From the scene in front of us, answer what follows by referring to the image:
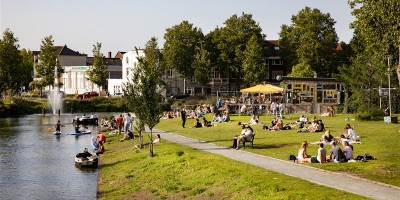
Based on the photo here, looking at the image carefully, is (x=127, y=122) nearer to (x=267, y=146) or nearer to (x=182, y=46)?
(x=267, y=146)

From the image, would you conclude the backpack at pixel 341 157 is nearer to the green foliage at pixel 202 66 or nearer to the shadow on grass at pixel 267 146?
the shadow on grass at pixel 267 146

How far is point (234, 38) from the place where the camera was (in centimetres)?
11181

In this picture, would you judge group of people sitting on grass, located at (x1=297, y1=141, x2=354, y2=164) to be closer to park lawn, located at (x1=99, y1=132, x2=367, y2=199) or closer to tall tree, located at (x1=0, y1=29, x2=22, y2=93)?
park lawn, located at (x1=99, y1=132, x2=367, y2=199)

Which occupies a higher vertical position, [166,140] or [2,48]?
[2,48]

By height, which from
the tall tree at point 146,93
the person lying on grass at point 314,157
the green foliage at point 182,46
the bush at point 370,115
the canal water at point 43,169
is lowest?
the canal water at point 43,169

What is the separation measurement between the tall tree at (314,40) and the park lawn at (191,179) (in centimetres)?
7197

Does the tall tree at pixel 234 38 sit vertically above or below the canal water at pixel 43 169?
above

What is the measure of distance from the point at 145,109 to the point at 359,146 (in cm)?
1384

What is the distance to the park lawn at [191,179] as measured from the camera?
21.5 m

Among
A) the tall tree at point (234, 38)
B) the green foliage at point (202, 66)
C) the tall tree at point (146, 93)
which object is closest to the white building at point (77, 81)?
the green foliage at point (202, 66)

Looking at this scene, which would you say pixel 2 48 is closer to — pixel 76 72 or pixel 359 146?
pixel 76 72

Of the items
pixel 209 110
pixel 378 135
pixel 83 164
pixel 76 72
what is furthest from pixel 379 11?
pixel 76 72

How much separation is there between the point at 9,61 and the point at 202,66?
3964 cm

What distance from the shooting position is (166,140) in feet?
137
